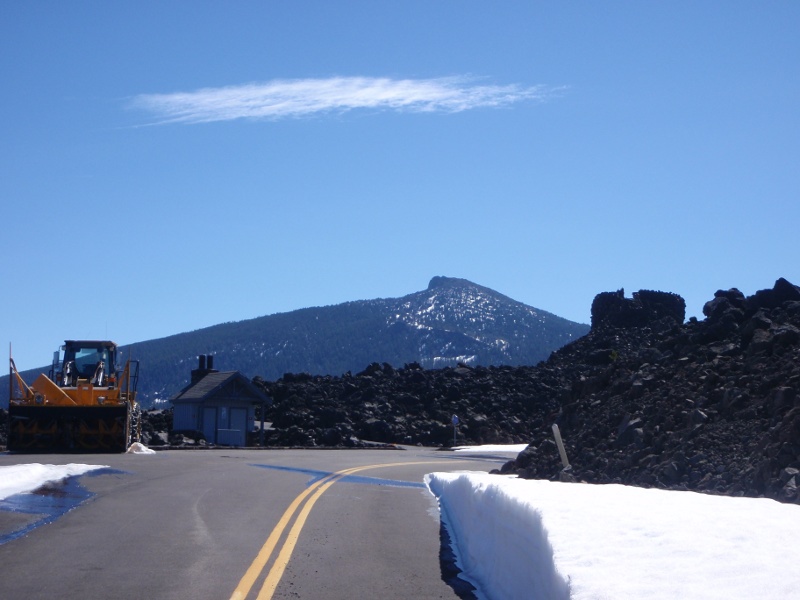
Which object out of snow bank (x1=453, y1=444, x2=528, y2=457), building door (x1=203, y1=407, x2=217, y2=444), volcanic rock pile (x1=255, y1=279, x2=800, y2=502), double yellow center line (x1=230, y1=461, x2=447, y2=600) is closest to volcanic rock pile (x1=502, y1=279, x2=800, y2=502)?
volcanic rock pile (x1=255, y1=279, x2=800, y2=502)

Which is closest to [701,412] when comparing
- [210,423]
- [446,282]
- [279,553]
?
[279,553]

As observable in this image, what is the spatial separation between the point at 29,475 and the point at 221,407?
32.7 meters

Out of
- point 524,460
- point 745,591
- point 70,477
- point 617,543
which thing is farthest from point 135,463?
point 745,591

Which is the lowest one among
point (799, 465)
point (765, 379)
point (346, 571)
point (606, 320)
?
point (346, 571)

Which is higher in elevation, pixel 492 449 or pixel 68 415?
pixel 68 415

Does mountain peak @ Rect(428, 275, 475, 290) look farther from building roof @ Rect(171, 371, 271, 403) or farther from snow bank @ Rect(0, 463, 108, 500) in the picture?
snow bank @ Rect(0, 463, 108, 500)

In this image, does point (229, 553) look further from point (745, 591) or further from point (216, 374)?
point (216, 374)

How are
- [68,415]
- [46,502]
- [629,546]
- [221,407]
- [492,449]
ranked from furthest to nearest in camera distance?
1. [221,407]
2. [492,449]
3. [68,415]
4. [46,502]
5. [629,546]

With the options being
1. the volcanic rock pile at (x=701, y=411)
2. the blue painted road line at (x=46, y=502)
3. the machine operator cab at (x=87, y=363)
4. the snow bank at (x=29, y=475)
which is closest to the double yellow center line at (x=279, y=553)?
the blue painted road line at (x=46, y=502)

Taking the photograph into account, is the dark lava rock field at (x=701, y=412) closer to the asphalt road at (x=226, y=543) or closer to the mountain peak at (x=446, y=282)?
the asphalt road at (x=226, y=543)

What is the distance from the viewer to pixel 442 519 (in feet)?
47.8

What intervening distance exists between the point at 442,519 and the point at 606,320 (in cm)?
5694

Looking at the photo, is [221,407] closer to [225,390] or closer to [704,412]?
[225,390]

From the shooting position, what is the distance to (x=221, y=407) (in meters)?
50.3
